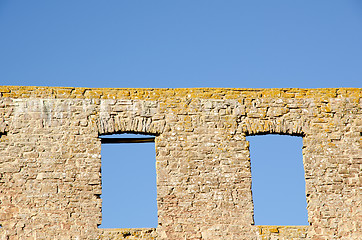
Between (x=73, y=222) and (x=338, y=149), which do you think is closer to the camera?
(x=73, y=222)

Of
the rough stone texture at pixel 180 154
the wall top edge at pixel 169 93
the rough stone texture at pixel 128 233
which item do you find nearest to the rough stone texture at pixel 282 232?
the rough stone texture at pixel 180 154

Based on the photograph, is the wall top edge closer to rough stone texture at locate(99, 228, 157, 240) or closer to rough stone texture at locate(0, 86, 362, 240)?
rough stone texture at locate(0, 86, 362, 240)

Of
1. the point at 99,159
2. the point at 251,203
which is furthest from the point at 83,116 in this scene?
the point at 251,203

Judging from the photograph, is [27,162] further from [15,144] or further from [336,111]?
[336,111]

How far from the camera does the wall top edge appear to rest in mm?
14383

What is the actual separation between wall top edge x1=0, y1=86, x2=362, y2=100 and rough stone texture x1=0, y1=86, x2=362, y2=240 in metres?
0.02

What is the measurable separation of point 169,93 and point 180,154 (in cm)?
122

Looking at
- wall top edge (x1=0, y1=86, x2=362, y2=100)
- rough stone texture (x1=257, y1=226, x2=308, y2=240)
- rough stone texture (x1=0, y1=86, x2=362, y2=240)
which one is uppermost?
wall top edge (x1=0, y1=86, x2=362, y2=100)

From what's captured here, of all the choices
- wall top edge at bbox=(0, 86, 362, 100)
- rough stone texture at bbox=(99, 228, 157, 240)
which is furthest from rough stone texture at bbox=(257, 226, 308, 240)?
wall top edge at bbox=(0, 86, 362, 100)

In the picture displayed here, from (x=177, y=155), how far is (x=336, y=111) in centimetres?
323

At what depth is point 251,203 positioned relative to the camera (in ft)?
46.3

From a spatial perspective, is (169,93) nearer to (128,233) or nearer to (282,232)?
(128,233)

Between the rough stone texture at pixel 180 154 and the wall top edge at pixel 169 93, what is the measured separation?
0.02 metres

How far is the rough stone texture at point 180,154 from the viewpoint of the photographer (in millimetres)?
13742
